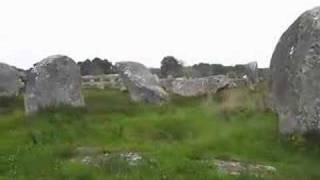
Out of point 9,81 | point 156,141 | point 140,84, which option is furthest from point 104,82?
point 156,141

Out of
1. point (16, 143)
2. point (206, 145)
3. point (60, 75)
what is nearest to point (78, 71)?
point (60, 75)

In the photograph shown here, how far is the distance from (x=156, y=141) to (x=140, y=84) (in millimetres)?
13437

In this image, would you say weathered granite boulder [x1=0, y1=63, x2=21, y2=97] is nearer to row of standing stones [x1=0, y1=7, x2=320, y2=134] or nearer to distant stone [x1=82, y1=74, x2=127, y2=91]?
distant stone [x1=82, y1=74, x2=127, y2=91]

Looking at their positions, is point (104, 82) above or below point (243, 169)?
above

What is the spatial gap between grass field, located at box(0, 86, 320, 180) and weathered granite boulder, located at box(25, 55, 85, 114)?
1004mm

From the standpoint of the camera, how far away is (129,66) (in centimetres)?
3566

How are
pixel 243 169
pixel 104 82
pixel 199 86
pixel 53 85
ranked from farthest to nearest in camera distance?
pixel 104 82, pixel 199 86, pixel 53 85, pixel 243 169

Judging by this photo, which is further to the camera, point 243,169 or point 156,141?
point 156,141

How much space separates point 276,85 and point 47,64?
1166 centimetres

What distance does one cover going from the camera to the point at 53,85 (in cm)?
2845

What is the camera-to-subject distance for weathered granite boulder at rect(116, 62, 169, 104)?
3362 cm

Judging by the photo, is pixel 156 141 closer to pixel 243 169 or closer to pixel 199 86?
pixel 243 169

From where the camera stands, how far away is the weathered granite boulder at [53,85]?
28.0m

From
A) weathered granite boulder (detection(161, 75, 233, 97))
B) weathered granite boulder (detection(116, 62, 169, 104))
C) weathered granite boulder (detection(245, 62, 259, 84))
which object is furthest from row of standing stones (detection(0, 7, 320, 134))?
weathered granite boulder (detection(245, 62, 259, 84))
